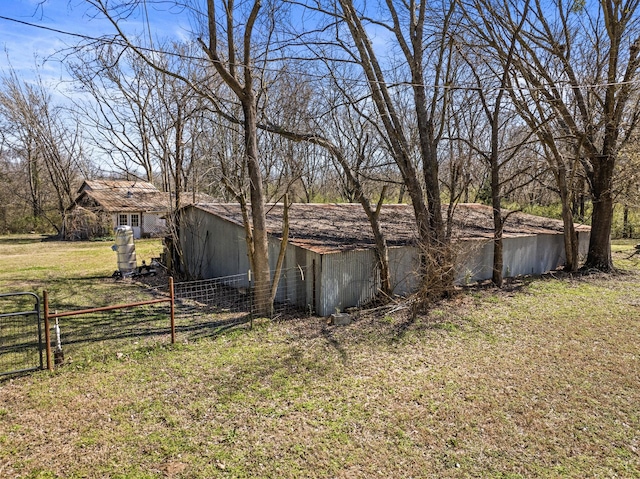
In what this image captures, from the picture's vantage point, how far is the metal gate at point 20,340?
549cm

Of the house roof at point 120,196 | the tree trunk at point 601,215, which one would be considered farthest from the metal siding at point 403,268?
the house roof at point 120,196

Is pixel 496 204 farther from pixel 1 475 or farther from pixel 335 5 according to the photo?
pixel 1 475

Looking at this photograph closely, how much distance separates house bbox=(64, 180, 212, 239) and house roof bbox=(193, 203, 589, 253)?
13670 mm

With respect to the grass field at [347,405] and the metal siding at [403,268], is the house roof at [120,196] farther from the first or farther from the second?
the grass field at [347,405]

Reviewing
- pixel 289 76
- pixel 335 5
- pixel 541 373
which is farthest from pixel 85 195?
pixel 541 373

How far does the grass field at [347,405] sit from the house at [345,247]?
1256mm

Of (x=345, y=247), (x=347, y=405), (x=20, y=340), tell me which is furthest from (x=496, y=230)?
(x=20, y=340)

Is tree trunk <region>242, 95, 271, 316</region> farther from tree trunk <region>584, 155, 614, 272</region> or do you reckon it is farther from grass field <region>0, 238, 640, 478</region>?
tree trunk <region>584, 155, 614, 272</region>

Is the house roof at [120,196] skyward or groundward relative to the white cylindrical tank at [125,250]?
skyward

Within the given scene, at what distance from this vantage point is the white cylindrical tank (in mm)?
12438

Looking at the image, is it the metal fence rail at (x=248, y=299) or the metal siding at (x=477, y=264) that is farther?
the metal siding at (x=477, y=264)

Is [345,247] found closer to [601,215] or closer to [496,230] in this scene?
[496,230]

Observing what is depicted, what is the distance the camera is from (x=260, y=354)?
6.42m

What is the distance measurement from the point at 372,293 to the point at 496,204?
464cm
